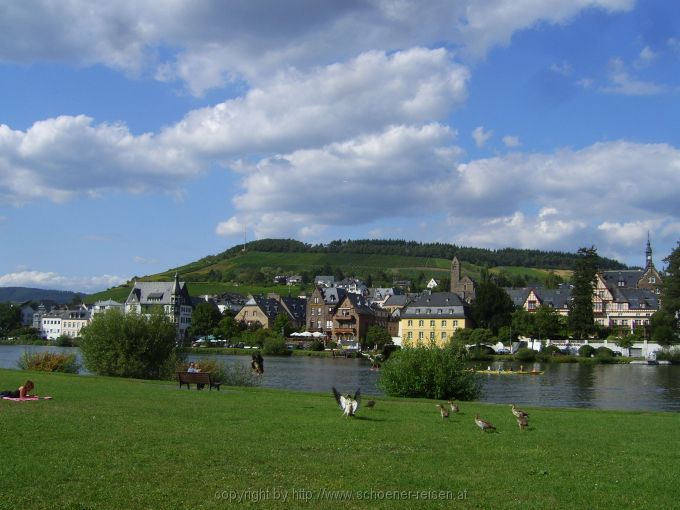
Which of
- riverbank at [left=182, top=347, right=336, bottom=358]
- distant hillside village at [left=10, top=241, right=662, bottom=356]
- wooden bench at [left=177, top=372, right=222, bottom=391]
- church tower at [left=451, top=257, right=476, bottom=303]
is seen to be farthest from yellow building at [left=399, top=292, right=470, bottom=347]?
wooden bench at [left=177, top=372, right=222, bottom=391]

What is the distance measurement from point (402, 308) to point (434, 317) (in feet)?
88.7

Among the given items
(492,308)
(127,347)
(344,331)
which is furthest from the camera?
(344,331)

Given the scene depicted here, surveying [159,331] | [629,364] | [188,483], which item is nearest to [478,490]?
[188,483]

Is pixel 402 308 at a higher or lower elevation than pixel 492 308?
higher

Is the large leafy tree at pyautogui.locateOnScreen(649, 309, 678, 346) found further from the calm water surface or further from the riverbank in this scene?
the riverbank

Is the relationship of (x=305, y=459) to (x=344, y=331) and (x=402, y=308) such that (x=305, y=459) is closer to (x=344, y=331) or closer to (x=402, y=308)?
(x=344, y=331)

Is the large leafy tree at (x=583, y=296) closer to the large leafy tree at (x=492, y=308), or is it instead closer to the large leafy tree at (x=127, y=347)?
the large leafy tree at (x=492, y=308)

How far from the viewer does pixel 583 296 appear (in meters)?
125

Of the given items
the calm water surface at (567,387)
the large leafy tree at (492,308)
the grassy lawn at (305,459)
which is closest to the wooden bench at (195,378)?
the grassy lawn at (305,459)

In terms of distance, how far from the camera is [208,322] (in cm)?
16175

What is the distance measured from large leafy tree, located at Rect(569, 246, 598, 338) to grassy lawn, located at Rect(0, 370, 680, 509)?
108 meters

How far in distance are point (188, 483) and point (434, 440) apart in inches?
280

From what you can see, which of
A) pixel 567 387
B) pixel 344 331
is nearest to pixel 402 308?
pixel 344 331

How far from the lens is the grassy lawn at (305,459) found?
36.1 ft
